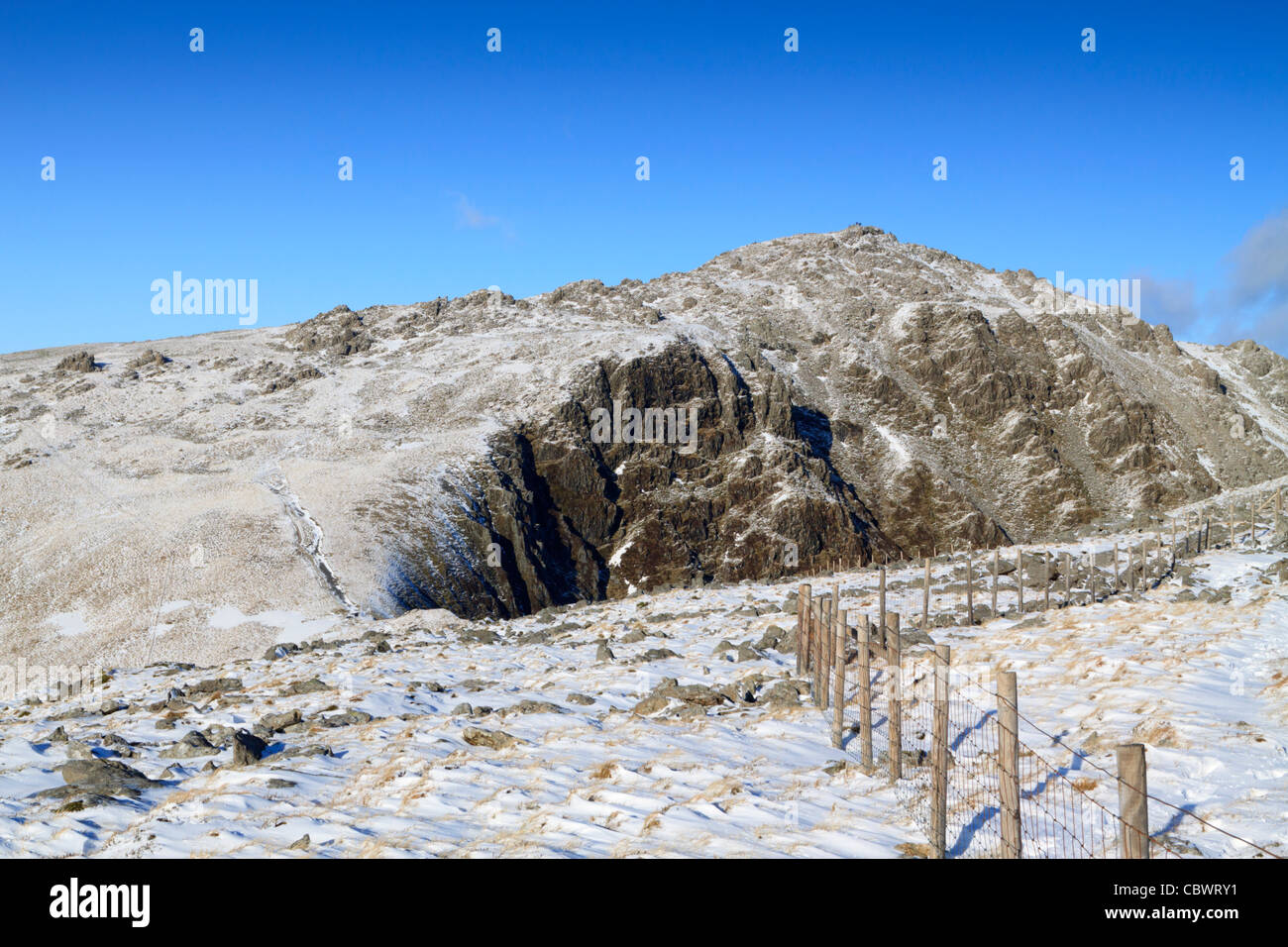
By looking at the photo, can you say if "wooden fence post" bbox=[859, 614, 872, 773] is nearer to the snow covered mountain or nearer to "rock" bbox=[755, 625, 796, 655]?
"rock" bbox=[755, 625, 796, 655]

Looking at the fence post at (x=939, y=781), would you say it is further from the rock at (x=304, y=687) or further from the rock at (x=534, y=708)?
the rock at (x=304, y=687)

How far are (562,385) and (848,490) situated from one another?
31247 millimetres

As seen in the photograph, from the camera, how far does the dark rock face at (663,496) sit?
6331 centimetres

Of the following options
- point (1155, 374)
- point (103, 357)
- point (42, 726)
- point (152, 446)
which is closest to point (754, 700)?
point (42, 726)

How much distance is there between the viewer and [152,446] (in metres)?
63.6

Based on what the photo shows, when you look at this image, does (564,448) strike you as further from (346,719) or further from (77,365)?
(346,719)

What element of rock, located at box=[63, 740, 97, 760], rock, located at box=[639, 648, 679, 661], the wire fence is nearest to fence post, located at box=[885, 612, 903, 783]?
the wire fence

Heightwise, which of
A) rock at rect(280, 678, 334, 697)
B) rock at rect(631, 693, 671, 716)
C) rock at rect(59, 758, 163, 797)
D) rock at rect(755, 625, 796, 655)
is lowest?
rock at rect(280, 678, 334, 697)

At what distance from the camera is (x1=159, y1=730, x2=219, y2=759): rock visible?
1236cm

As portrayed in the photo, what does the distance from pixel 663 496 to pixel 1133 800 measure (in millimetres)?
70636

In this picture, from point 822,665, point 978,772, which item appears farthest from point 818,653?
point 978,772

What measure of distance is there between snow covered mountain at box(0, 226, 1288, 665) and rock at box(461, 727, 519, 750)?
27.4m

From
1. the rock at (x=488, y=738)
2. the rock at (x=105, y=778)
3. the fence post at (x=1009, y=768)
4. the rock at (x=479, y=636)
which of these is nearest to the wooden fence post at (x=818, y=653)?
the rock at (x=488, y=738)

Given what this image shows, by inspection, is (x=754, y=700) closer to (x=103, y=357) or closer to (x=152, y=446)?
(x=152, y=446)
